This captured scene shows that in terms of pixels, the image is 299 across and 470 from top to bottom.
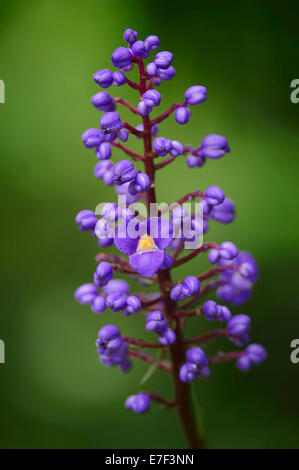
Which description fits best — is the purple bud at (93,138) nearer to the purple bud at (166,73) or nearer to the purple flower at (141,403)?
the purple bud at (166,73)

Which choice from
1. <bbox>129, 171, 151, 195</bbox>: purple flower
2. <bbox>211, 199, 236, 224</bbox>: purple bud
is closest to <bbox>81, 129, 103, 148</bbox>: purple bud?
<bbox>129, 171, 151, 195</bbox>: purple flower

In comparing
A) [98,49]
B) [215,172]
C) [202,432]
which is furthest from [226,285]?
[98,49]

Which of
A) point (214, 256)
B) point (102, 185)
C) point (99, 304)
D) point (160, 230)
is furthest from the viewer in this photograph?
point (102, 185)

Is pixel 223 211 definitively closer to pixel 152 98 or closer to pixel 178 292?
pixel 178 292

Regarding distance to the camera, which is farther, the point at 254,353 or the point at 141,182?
the point at 254,353

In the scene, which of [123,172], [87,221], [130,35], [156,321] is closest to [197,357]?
[156,321]

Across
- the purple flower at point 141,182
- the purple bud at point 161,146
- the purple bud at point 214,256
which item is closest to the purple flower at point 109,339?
the purple bud at point 214,256
